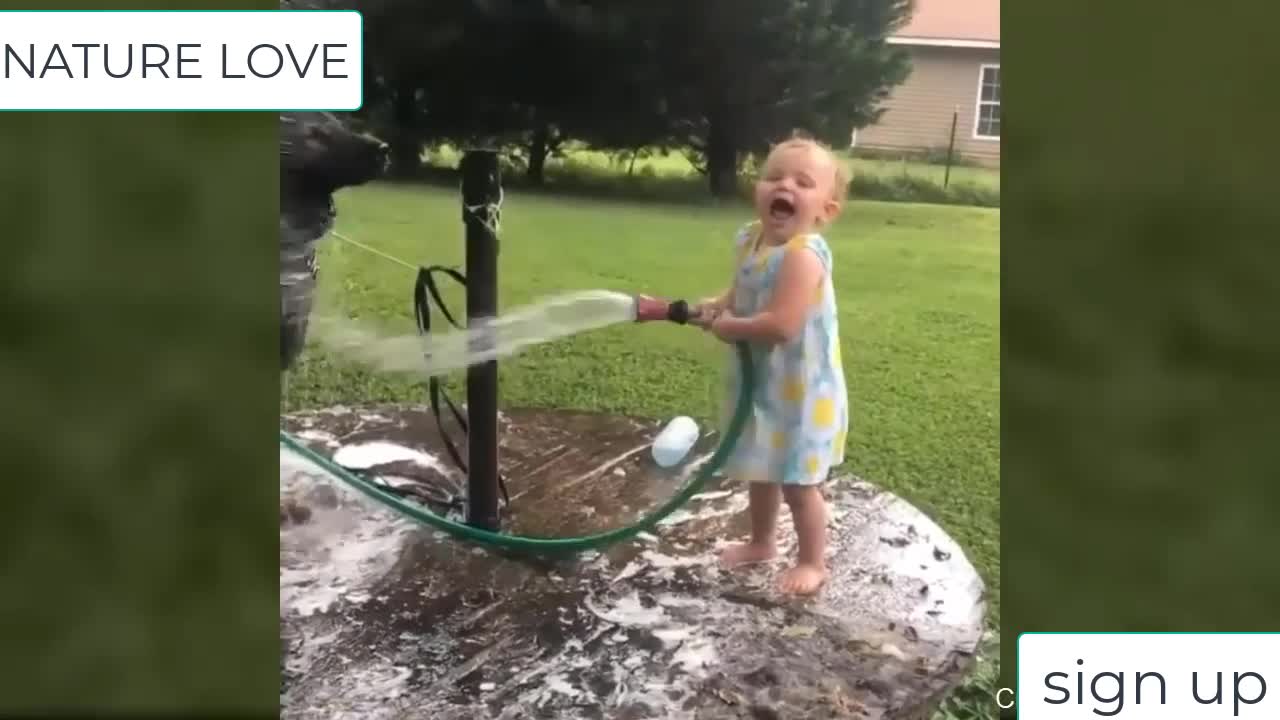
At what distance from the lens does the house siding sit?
128cm

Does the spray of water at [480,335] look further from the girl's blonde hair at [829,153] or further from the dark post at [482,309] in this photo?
the girl's blonde hair at [829,153]

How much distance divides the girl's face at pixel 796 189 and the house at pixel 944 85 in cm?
5

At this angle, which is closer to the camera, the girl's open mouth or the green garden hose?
the girl's open mouth

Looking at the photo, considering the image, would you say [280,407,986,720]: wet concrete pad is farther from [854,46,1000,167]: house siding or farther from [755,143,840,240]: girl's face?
[854,46,1000,167]: house siding

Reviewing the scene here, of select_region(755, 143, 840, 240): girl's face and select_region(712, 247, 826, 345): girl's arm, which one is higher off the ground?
select_region(755, 143, 840, 240): girl's face

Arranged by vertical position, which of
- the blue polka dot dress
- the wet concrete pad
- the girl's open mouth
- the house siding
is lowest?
the wet concrete pad

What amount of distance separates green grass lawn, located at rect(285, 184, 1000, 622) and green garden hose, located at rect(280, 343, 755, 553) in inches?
2.6

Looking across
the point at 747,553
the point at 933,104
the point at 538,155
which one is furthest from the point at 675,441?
the point at 933,104

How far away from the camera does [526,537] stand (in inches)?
58.1

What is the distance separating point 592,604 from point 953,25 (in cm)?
74

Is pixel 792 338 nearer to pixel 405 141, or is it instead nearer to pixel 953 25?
pixel 953 25

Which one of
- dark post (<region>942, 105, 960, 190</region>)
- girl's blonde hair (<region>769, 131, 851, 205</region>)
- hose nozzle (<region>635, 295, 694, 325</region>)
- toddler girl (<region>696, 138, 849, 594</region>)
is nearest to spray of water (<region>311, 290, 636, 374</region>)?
hose nozzle (<region>635, 295, 694, 325</region>)
